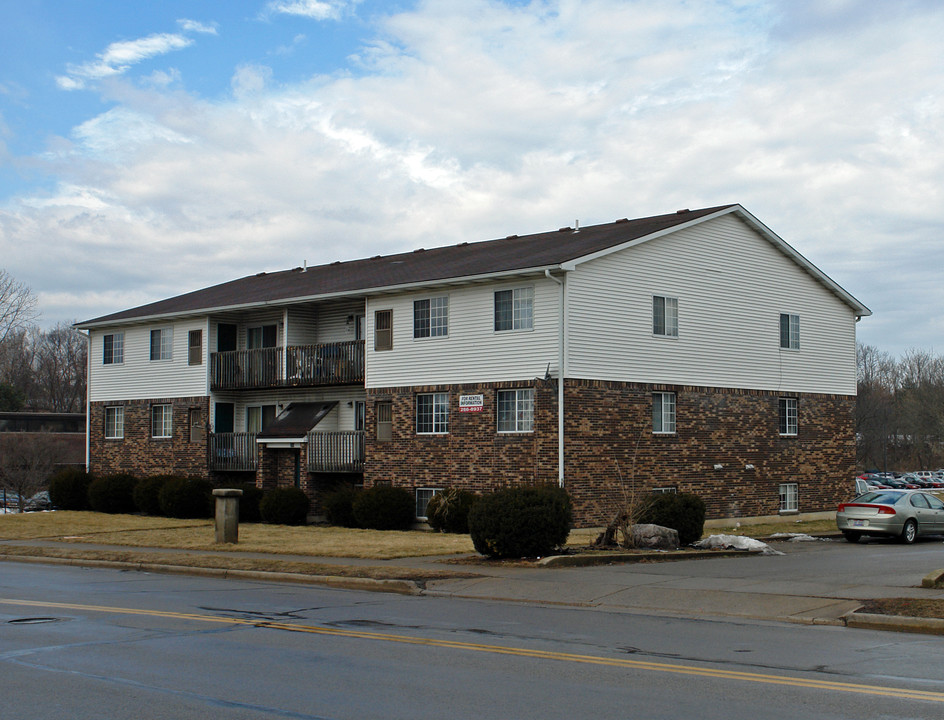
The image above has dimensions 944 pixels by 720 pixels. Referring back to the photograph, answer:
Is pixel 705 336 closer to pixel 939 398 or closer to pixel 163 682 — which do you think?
pixel 163 682

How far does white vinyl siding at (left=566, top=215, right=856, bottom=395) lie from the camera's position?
28.8 metres

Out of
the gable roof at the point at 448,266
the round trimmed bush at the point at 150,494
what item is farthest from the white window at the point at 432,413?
the round trimmed bush at the point at 150,494

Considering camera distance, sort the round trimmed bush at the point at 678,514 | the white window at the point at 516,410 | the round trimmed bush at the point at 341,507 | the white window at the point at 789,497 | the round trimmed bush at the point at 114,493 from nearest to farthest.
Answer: the round trimmed bush at the point at 678,514 < the white window at the point at 516,410 < the round trimmed bush at the point at 341,507 < the white window at the point at 789,497 < the round trimmed bush at the point at 114,493

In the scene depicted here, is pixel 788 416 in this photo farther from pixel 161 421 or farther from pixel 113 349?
pixel 113 349

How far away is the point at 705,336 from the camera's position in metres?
32.0

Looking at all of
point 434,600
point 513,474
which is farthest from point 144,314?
point 434,600

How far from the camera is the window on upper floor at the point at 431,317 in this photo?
30.7 metres

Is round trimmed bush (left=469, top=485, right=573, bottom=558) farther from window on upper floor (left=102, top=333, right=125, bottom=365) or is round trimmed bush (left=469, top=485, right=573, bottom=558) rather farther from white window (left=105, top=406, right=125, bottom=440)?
window on upper floor (left=102, top=333, right=125, bottom=365)

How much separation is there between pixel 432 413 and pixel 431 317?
2.76 meters

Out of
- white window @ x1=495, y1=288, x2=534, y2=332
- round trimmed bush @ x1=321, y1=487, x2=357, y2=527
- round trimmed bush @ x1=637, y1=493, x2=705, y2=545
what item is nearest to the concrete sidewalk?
round trimmed bush @ x1=637, y1=493, x2=705, y2=545

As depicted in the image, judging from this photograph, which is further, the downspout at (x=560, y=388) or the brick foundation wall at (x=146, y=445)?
the brick foundation wall at (x=146, y=445)

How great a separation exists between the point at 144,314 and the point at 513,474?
58.1 feet

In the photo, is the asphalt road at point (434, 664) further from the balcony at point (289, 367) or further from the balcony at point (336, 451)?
the balcony at point (289, 367)

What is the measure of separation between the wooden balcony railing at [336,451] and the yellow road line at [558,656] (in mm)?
18965
